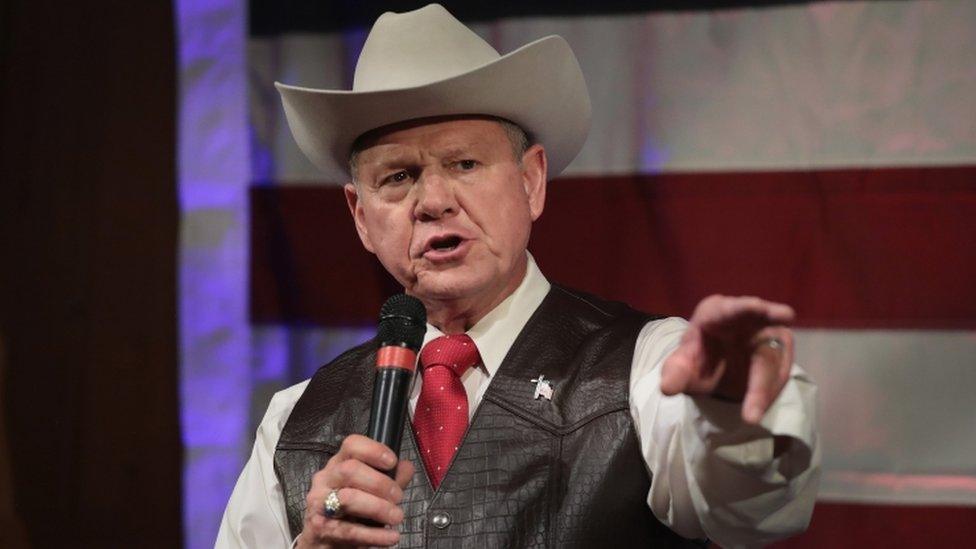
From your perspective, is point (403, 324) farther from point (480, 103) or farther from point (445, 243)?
point (480, 103)

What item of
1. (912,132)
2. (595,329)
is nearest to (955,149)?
(912,132)

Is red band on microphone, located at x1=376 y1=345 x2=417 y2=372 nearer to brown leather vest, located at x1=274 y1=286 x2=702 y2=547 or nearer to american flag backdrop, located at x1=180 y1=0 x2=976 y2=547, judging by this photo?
brown leather vest, located at x1=274 y1=286 x2=702 y2=547

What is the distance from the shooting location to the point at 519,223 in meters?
1.78

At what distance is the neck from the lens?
180cm

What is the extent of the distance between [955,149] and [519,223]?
2.78 ft

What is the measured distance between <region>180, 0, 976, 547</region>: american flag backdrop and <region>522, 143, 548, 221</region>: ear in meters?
0.44

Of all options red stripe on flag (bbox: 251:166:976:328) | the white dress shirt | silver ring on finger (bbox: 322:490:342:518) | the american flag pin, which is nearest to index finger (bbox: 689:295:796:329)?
the white dress shirt

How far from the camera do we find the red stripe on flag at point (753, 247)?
84.4 inches

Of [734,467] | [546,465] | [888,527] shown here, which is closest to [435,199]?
[546,465]

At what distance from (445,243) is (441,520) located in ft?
1.28

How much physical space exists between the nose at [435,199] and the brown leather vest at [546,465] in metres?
0.20

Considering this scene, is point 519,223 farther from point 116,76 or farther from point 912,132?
point 116,76

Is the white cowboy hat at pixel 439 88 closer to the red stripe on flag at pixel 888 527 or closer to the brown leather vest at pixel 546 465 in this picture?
the brown leather vest at pixel 546 465

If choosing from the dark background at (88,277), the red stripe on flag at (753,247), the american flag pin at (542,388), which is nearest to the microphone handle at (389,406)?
the american flag pin at (542,388)
